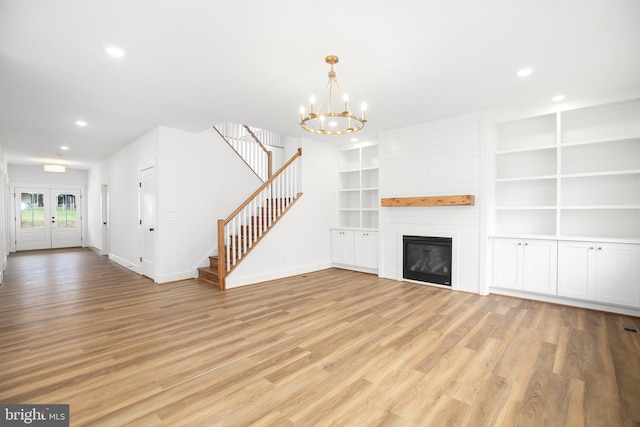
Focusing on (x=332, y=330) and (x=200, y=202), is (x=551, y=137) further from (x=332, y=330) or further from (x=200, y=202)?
(x=200, y=202)

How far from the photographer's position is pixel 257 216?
20.0ft

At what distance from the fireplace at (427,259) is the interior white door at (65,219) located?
1178 centimetres

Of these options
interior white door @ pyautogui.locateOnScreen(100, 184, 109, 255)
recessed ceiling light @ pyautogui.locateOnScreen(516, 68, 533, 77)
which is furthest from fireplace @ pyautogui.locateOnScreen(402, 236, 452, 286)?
interior white door @ pyautogui.locateOnScreen(100, 184, 109, 255)

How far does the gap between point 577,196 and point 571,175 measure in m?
0.45

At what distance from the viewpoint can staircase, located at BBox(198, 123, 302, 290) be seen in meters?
5.28

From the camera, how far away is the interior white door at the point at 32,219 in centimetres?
1001

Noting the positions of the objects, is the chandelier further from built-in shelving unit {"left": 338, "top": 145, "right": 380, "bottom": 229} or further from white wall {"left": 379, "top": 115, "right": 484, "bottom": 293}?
built-in shelving unit {"left": 338, "top": 145, "right": 380, "bottom": 229}

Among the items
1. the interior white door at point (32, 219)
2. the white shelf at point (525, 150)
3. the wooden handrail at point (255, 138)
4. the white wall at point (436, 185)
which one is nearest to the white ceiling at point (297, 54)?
the white wall at point (436, 185)

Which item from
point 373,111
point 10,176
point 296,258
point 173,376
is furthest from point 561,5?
point 10,176

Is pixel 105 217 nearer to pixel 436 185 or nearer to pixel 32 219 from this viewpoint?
pixel 32 219

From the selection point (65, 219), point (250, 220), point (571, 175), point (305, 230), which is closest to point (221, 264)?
point (250, 220)

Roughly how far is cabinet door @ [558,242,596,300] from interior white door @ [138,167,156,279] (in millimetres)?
6597

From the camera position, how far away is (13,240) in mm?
9883

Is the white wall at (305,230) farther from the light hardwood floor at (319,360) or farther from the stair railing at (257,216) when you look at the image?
the light hardwood floor at (319,360)
